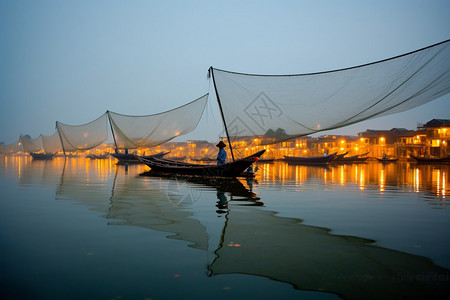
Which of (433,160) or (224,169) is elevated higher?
(433,160)

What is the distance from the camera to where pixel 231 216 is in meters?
5.51

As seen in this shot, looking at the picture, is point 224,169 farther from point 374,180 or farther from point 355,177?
point 355,177

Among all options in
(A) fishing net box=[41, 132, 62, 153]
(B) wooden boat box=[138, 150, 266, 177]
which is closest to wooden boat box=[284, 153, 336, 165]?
(B) wooden boat box=[138, 150, 266, 177]

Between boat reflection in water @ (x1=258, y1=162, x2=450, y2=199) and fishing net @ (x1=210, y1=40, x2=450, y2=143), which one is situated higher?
fishing net @ (x1=210, y1=40, x2=450, y2=143)

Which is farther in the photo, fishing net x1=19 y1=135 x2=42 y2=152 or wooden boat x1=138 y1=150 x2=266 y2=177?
fishing net x1=19 y1=135 x2=42 y2=152

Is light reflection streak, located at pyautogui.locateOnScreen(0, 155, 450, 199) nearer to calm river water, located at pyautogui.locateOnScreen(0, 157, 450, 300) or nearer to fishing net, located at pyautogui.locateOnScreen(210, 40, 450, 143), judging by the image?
fishing net, located at pyautogui.locateOnScreen(210, 40, 450, 143)

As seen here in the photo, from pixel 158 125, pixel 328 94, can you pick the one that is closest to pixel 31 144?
pixel 158 125

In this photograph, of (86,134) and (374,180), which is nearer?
(374,180)

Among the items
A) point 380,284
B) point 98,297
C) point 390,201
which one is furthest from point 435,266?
point 390,201

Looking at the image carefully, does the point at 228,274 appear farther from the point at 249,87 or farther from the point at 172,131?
the point at 172,131

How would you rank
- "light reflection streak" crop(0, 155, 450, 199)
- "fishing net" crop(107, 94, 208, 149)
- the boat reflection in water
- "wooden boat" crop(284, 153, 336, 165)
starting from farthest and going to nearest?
1. "wooden boat" crop(284, 153, 336, 165)
2. "fishing net" crop(107, 94, 208, 149)
3. "light reflection streak" crop(0, 155, 450, 199)
4. the boat reflection in water

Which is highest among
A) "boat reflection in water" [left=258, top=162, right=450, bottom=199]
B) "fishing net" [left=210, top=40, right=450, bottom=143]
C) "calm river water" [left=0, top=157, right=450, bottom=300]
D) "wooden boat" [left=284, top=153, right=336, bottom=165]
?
"fishing net" [left=210, top=40, right=450, bottom=143]

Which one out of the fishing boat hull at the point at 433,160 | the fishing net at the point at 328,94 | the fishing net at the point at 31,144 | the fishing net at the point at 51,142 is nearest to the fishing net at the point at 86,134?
the fishing net at the point at 51,142

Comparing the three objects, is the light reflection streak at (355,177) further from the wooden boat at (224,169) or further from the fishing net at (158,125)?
the fishing net at (158,125)
